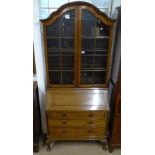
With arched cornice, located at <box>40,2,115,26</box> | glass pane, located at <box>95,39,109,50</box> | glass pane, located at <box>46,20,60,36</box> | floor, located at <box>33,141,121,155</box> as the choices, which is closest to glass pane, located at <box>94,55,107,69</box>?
glass pane, located at <box>95,39,109,50</box>

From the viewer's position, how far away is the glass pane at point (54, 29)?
183 centimetres

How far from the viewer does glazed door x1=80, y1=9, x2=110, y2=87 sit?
1.83 m

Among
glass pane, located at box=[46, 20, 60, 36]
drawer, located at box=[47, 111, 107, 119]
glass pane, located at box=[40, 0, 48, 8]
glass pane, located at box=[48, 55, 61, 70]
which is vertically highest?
glass pane, located at box=[40, 0, 48, 8]

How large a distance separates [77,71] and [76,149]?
1.02 m

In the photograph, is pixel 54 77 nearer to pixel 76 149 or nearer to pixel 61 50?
pixel 61 50

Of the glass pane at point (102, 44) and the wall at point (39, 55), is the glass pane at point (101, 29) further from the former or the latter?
the wall at point (39, 55)

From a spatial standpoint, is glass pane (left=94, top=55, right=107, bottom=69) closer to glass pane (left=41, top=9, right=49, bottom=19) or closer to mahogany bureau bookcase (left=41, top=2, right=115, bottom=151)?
mahogany bureau bookcase (left=41, top=2, right=115, bottom=151)

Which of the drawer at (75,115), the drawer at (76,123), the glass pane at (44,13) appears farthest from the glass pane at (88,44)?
the drawer at (76,123)

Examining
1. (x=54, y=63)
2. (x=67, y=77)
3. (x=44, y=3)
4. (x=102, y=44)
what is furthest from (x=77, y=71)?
(x=44, y=3)

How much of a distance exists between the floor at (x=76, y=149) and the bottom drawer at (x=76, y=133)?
0.62 feet

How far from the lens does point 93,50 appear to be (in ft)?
6.41

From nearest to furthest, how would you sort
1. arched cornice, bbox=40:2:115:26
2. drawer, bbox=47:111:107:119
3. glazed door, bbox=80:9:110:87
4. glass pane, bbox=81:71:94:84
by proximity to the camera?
1. arched cornice, bbox=40:2:115:26
2. glazed door, bbox=80:9:110:87
3. drawer, bbox=47:111:107:119
4. glass pane, bbox=81:71:94:84

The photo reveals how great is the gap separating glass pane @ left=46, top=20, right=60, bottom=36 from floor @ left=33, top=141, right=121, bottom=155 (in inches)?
56.7
